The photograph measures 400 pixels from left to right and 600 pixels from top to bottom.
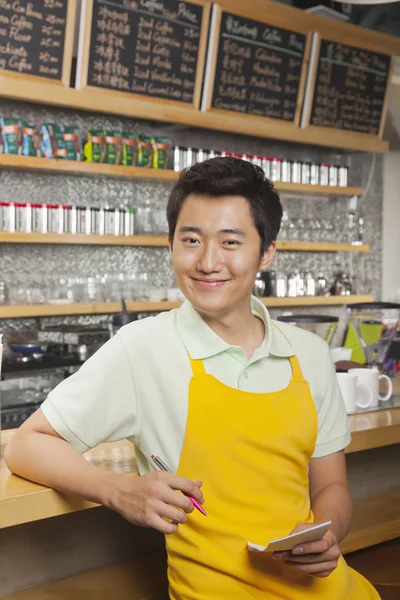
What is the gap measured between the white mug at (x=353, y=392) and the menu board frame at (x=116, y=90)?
2.24 m

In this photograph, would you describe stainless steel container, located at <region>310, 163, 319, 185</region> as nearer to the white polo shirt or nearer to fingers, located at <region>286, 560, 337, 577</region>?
the white polo shirt

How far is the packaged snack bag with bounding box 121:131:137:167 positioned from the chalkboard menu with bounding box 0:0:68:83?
498 mm

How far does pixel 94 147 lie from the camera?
3920mm

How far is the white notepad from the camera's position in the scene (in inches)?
48.7

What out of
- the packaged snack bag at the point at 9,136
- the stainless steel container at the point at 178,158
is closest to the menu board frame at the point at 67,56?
the packaged snack bag at the point at 9,136

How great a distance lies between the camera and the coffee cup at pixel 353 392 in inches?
83.4

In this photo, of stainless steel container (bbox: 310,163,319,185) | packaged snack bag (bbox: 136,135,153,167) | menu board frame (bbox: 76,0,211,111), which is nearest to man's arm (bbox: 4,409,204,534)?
menu board frame (bbox: 76,0,211,111)

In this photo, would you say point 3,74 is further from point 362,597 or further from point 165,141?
point 362,597

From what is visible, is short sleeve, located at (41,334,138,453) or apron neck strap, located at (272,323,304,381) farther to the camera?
apron neck strap, located at (272,323,304,381)

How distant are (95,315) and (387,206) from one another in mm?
2522

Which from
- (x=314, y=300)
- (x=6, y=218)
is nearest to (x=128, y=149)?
(x=6, y=218)

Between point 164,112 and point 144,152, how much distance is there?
232 mm

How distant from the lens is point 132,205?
4.42 metres

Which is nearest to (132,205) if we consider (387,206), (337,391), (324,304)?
(324,304)
